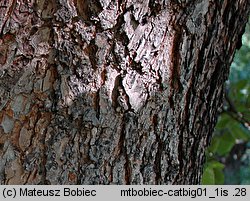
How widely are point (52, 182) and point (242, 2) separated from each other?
46cm

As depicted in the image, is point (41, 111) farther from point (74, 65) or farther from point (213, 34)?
point (213, 34)

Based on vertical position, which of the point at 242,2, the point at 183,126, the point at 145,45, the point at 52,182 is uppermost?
the point at 242,2

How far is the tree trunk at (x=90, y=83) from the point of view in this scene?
2.59 ft

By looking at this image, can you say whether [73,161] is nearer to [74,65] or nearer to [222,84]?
[74,65]

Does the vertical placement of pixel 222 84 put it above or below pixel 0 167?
above

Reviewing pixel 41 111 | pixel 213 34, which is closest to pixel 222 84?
pixel 213 34

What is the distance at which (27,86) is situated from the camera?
79cm

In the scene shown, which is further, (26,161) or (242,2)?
(242,2)

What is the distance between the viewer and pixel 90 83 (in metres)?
0.80

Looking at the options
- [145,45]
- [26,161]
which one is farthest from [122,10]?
[26,161]

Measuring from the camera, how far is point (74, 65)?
79 centimetres

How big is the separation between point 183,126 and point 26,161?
0.28 meters

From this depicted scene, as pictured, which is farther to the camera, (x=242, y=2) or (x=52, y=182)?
(x=242, y=2)

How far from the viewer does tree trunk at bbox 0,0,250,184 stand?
0.79 m
